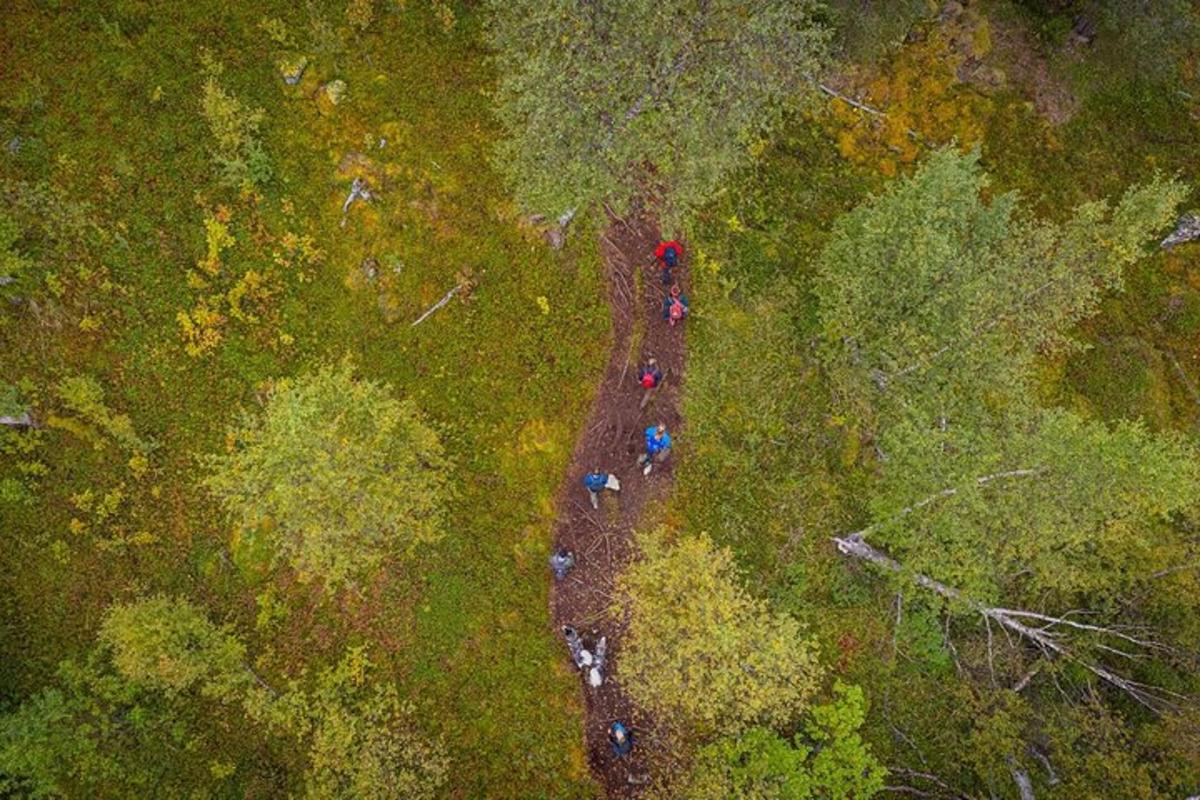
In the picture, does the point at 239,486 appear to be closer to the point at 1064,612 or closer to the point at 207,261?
the point at 207,261

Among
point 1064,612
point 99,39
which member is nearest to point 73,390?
point 99,39

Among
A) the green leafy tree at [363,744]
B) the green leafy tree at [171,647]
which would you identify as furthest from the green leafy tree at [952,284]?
the green leafy tree at [171,647]

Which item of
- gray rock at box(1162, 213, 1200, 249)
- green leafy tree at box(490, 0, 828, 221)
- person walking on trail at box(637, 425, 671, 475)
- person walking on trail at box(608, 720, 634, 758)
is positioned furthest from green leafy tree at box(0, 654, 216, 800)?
gray rock at box(1162, 213, 1200, 249)

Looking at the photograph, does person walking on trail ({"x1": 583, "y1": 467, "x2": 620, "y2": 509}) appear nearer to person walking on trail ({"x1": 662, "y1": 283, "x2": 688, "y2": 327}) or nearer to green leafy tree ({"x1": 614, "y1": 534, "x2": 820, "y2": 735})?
green leafy tree ({"x1": 614, "y1": 534, "x2": 820, "y2": 735})

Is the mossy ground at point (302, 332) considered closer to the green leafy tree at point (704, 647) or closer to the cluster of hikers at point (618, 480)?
the cluster of hikers at point (618, 480)

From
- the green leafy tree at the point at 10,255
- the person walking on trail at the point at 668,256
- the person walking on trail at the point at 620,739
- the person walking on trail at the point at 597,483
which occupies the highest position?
the green leafy tree at the point at 10,255

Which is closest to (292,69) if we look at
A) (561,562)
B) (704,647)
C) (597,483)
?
(597,483)

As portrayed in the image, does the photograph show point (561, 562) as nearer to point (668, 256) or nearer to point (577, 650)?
point (577, 650)
